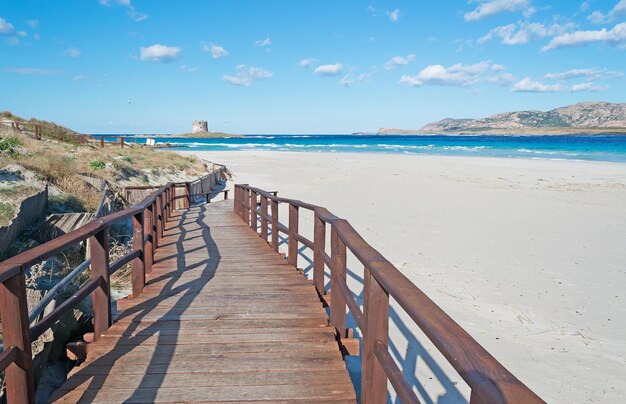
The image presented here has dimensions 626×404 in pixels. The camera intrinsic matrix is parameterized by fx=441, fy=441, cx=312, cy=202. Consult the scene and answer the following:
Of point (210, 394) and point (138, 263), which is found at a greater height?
point (138, 263)

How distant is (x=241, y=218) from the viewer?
11.6 m

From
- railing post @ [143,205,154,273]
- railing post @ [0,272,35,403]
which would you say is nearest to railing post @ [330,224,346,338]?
railing post @ [0,272,35,403]

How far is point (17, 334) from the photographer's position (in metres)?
2.32

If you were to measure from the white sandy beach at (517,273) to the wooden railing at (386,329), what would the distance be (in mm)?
1581

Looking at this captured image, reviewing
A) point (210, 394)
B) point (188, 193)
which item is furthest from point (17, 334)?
point (188, 193)

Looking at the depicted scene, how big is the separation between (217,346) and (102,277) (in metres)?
1.12

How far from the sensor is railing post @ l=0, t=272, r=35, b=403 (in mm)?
2234

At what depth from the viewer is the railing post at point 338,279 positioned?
356 centimetres

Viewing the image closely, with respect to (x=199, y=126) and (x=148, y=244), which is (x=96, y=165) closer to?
(x=148, y=244)

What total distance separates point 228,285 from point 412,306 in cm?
374

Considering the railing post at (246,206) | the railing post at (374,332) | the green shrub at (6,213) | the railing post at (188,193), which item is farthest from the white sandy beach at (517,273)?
the green shrub at (6,213)

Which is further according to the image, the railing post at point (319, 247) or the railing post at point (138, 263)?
the railing post at point (138, 263)

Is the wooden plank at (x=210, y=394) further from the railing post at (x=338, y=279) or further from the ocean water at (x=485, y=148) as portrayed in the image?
the ocean water at (x=485, y=148)

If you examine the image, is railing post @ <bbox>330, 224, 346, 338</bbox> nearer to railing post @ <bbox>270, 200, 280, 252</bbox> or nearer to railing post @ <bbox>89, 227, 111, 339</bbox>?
railing post @ <bbox>89, 227, 111, 339</bbox>
